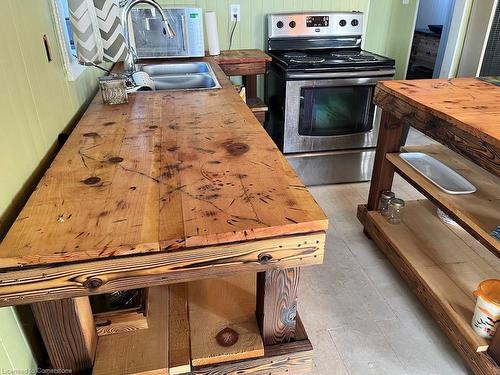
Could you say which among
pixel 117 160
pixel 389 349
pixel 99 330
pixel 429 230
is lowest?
pixel 389 349

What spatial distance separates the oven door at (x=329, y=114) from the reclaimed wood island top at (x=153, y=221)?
154 centimetres

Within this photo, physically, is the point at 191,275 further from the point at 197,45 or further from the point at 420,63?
the point at 420,63

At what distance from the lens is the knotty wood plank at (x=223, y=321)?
105 cm

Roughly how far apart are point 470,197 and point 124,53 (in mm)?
1693

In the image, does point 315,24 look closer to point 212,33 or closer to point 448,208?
point 212,33

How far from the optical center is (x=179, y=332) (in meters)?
1.12

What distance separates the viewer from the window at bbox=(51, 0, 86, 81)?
1.45 metres

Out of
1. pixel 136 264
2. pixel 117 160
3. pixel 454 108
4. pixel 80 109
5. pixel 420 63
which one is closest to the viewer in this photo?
pixel 136 264

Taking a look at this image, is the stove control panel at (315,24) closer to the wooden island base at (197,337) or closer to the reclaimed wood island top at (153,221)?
the reclaimed wood island top at (153,221)

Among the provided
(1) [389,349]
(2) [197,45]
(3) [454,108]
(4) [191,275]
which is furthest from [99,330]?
(2) [197,45]

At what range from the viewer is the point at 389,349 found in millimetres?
1535

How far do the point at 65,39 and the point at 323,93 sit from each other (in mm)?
1647

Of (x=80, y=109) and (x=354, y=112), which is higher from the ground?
(x=80, y=109)

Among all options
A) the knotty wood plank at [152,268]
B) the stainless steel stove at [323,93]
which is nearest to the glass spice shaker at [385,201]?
the stainless steel stove at [323,93]
